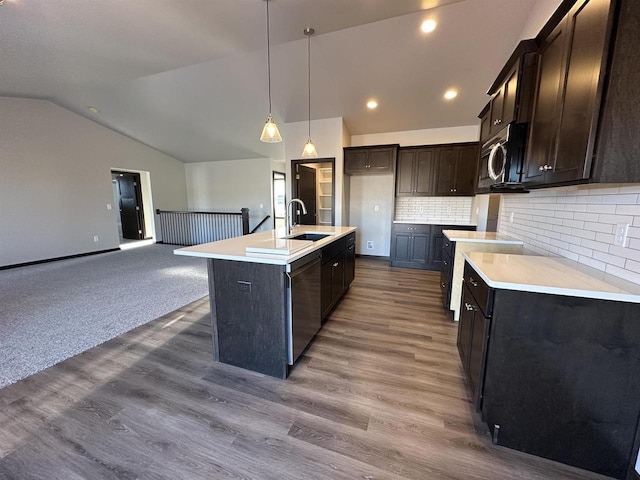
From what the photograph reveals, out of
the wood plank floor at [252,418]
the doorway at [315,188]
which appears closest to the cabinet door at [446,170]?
the doorway at [315,188]

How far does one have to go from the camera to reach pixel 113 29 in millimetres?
2844

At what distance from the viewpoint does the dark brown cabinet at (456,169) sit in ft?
15.2

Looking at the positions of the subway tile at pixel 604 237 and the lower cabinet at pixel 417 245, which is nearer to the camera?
the subway tile at pixel 604 237

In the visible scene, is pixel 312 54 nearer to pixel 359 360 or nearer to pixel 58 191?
pixel 359 360

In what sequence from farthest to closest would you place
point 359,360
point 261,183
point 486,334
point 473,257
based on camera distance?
1. point 261,183
2. point 359,360
3. point 473,257
4. point 486,334

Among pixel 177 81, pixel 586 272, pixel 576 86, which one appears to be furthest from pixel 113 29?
pixel 586 272

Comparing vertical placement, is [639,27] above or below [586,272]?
above

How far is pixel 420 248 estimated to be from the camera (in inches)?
194

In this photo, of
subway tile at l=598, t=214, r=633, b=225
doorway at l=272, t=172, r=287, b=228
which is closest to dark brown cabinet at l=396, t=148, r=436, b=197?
subway tile at l=598, t=214, r=633, b=225

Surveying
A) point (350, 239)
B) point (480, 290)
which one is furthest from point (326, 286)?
point (480, 290)

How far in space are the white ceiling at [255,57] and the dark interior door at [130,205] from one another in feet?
8.81

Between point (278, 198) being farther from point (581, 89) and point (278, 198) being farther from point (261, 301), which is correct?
point (581, 89)

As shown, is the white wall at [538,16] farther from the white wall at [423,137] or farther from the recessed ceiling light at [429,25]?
the white wall at [423,137]

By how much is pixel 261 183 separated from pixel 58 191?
4.36 metres
